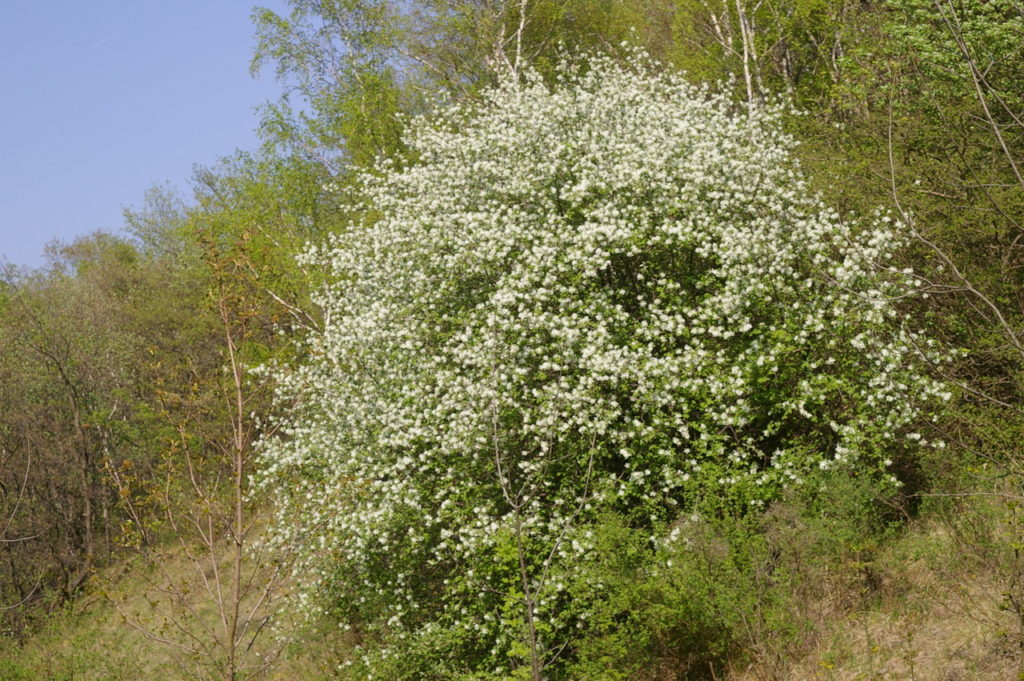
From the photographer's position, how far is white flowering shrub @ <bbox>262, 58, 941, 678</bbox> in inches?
515

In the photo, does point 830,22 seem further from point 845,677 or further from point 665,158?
point 845,677

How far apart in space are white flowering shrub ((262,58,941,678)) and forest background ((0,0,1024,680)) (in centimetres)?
71

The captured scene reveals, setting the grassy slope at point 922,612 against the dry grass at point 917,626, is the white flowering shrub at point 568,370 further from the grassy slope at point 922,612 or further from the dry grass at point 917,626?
the dry grass at point 917,626

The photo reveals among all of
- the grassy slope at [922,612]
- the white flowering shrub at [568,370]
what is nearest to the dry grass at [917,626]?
the grassy slope at [922,612]

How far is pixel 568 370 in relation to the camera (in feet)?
46.6

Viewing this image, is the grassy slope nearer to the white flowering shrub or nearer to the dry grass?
the dry grass

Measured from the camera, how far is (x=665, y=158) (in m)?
14.9

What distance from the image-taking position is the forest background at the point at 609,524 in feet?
32.8

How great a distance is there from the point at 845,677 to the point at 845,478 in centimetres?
292

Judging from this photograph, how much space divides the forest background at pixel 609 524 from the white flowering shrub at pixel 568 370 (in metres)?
0.71

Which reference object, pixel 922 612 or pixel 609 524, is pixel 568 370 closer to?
pixel 609 524

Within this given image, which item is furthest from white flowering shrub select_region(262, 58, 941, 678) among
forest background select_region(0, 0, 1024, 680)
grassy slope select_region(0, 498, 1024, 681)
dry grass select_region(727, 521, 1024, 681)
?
dry grass select_region(727, 521, 1024, 681)

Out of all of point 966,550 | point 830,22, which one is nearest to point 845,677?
point 966,550

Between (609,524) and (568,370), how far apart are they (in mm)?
2755
